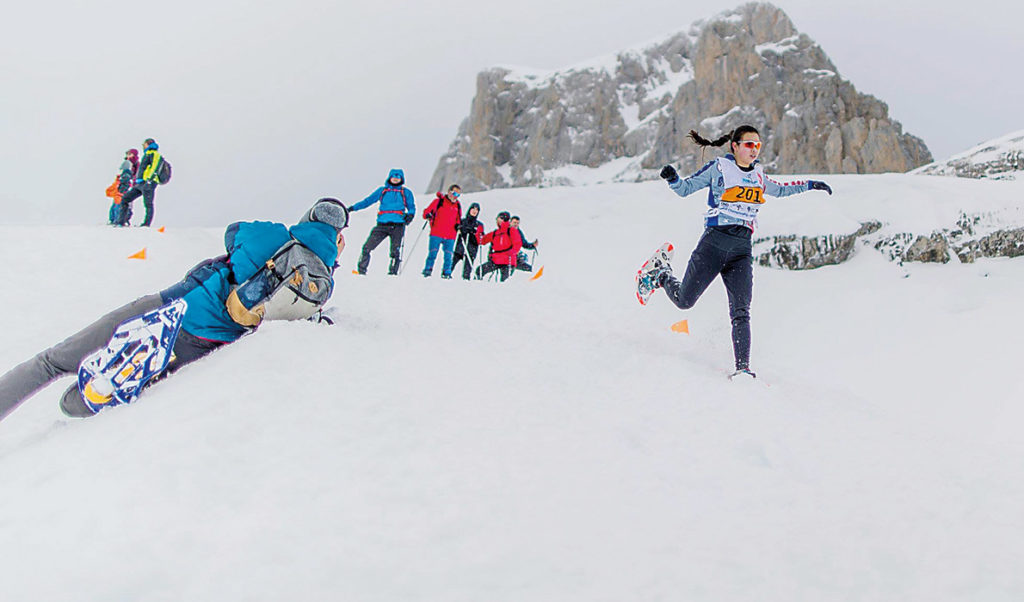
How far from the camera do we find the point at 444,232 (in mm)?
10945

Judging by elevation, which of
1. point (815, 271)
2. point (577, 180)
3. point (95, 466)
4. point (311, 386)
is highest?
point (577, 180)

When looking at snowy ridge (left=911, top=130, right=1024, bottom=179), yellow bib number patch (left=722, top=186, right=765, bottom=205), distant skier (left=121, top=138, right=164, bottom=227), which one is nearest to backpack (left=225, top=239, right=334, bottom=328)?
A: yellow bib number patch (left=722, top=186, right=765, bottom=205)

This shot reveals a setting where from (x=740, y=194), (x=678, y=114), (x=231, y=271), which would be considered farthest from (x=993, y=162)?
(x=678, y=114)

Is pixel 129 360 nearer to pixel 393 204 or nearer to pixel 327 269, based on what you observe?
pixel 327 269

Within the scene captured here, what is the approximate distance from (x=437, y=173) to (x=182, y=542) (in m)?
126

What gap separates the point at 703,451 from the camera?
2.95 m

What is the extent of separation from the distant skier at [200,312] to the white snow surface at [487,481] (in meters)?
Result: 0.30

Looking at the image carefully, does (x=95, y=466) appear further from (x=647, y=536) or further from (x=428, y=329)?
(x=428, y=329)

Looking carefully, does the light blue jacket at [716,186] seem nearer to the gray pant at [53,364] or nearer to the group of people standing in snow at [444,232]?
the gray pant at [53,364]

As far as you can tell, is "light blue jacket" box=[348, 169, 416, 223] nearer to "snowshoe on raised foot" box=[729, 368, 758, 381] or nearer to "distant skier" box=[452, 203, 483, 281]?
"distant skier" box=[452, 203, 483, 281]

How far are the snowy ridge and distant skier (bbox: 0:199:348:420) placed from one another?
15.4 m

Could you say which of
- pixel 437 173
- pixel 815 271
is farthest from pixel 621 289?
pixel 437 173

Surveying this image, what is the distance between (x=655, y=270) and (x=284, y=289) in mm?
3805

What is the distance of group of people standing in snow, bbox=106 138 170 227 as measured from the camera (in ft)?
40.2
